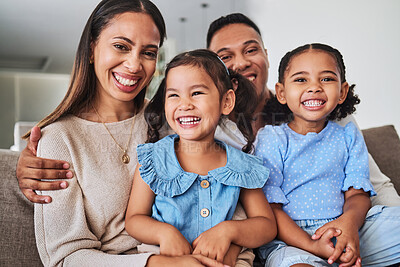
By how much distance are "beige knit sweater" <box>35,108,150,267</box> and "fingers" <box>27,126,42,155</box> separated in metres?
0.02

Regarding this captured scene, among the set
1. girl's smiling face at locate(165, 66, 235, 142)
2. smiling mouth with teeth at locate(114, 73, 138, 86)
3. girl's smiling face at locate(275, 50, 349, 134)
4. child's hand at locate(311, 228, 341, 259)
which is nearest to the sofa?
smiling mouth with teeth at locate(114, 73, 138, 86)

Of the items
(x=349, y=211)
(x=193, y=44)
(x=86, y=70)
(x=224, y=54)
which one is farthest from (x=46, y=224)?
(x=193, y=44)

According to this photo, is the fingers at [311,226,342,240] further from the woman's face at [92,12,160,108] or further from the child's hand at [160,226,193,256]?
the woman's face at [92,12,160,108]

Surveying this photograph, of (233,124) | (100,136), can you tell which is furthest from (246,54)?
(100,136)

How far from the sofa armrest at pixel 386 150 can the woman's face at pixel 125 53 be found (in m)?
1.17

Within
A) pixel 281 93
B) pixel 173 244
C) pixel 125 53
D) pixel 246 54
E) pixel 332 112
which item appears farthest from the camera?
pixel 246 54

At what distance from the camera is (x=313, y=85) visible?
A: 3.95 feet

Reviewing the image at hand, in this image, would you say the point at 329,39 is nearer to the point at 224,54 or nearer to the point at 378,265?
the point at 224,54

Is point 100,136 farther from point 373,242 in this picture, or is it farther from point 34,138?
point 373,242

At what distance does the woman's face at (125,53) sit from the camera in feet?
3.77

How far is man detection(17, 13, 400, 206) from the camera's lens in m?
1.03

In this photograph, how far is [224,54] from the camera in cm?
168

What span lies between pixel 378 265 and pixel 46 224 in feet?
3.09

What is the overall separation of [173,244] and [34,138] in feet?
1.66
